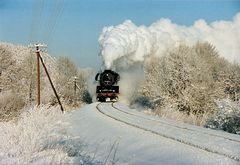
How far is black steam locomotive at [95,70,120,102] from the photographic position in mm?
54750

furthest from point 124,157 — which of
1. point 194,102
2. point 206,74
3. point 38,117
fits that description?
point 206,74

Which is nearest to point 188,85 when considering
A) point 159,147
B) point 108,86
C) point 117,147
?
point 108,86

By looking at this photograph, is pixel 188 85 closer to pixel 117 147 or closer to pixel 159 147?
pixel 117 147

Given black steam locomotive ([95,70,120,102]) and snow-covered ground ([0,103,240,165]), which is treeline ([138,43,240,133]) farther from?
snow-covered ground ([0,103,240,165])

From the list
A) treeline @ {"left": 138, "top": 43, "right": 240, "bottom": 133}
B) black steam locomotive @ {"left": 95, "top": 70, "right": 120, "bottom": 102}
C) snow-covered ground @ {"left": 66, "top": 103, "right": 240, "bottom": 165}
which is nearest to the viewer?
snow-covered ground @ {"left": 66, "top": 103, "right": 240, "bottom": 165}

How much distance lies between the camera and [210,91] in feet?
172

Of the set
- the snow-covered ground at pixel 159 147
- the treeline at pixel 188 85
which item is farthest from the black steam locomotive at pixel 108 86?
the snow-covered ground at pixel 159 147

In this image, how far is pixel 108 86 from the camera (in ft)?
179

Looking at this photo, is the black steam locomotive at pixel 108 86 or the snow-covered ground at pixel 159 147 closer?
the snow-covered ground at pixel 159 147

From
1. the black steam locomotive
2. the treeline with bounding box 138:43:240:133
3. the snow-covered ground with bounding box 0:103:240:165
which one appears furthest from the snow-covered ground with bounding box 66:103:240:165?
the black steam locomotive

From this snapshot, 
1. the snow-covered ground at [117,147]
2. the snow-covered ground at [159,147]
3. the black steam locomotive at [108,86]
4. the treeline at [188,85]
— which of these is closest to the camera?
the snow-covered ground at [117,147]

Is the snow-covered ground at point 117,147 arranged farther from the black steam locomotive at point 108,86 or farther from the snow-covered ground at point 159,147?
the black steam locomotive at point 108,86

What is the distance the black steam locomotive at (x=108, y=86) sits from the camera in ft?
180

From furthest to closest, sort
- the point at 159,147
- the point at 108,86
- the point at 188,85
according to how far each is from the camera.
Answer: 1. the point at 108,86
2. the point at 188,85
3. the point at 159,147
